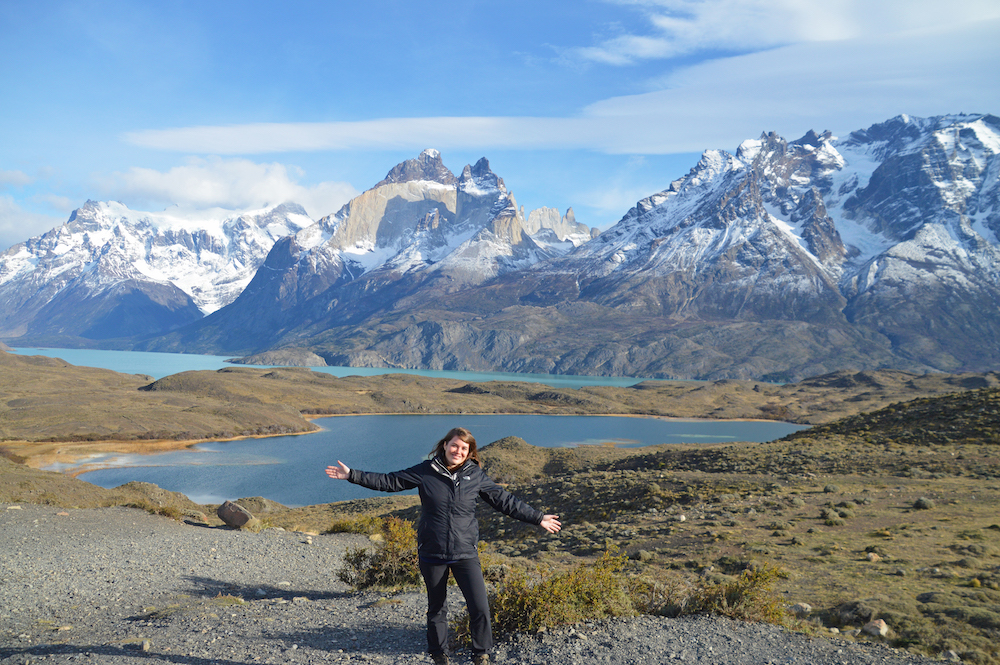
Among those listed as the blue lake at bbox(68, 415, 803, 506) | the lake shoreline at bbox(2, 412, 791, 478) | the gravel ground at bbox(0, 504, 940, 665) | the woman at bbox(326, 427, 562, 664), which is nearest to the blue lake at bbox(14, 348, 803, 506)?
the blue lake at bbox(68, 415, 803, 506)

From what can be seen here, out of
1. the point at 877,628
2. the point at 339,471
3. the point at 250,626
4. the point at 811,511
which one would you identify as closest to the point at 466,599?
the point at 339,471

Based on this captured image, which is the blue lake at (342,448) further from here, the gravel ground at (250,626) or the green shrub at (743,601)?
the green shrub at (743,601)

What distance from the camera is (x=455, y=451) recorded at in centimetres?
777

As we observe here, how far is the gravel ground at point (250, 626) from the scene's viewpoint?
324 inches

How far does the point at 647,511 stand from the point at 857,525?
687cm

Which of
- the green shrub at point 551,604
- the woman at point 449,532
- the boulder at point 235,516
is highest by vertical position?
the woman at point 449,532

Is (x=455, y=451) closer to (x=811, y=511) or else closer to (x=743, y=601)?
(x=743, y=601)

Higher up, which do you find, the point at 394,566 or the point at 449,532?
the point at 449,532

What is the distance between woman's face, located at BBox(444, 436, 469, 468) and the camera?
776 centimetres

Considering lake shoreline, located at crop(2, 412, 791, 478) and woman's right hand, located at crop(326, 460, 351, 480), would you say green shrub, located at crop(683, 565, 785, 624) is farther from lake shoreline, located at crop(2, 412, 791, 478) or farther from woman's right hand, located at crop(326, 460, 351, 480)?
lake shoreline, located at crop(2, 412, 791, 478)

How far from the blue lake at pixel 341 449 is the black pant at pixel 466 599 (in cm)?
4703

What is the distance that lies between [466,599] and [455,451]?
1.74 meters

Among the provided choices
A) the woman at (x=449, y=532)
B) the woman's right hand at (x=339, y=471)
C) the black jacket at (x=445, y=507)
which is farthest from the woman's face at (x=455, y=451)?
the woman's right hand at (x=339, y=471)

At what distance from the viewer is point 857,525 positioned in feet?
60.9
